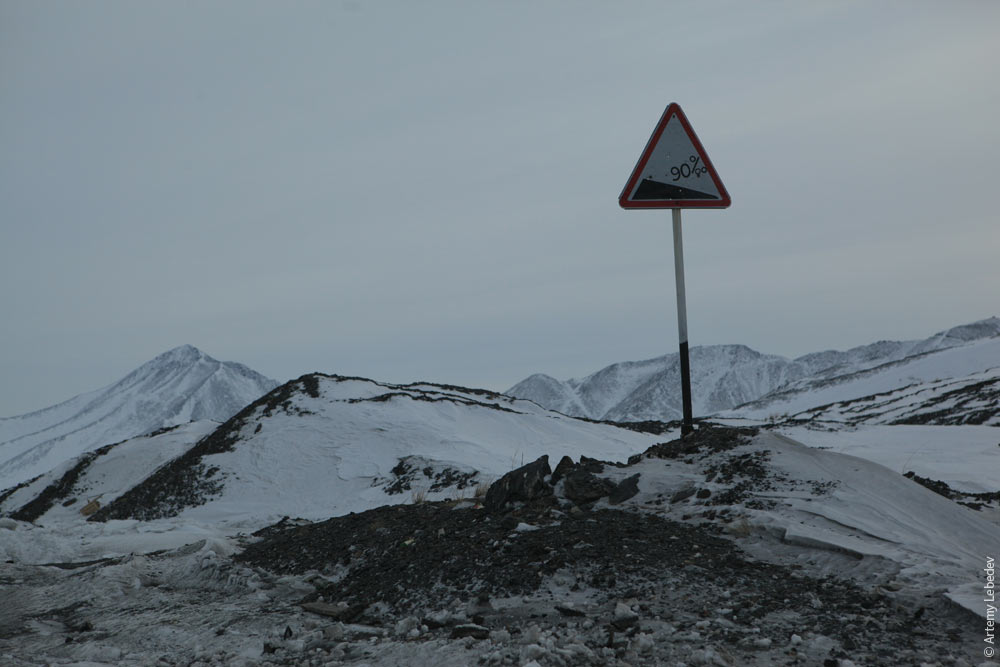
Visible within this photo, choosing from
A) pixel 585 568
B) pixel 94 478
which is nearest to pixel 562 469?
pixel 585 568

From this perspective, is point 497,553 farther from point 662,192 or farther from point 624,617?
point 662,192

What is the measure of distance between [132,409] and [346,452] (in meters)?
99.5

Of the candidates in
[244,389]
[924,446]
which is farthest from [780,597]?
[244,389]

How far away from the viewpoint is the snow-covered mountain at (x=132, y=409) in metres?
87.4

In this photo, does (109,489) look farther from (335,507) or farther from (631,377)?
(631,377)

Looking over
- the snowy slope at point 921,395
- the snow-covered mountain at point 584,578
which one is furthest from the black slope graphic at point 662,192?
the snowy slope at point 921,395

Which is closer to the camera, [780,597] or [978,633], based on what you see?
[978,633]

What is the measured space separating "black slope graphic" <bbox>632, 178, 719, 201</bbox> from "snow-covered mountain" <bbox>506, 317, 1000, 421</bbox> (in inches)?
5717

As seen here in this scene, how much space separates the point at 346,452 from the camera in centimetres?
1983

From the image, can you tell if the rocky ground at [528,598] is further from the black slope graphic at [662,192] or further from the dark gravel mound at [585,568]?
the black slope graphic at [662,192]

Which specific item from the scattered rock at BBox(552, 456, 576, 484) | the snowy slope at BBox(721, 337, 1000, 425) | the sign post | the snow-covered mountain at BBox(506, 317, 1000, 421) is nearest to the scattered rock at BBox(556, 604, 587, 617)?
the scattered rock at BBox(552, 456, 576, 484)

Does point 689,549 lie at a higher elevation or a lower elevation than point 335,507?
higher

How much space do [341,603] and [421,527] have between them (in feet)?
4.67

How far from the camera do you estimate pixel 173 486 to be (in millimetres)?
18797
